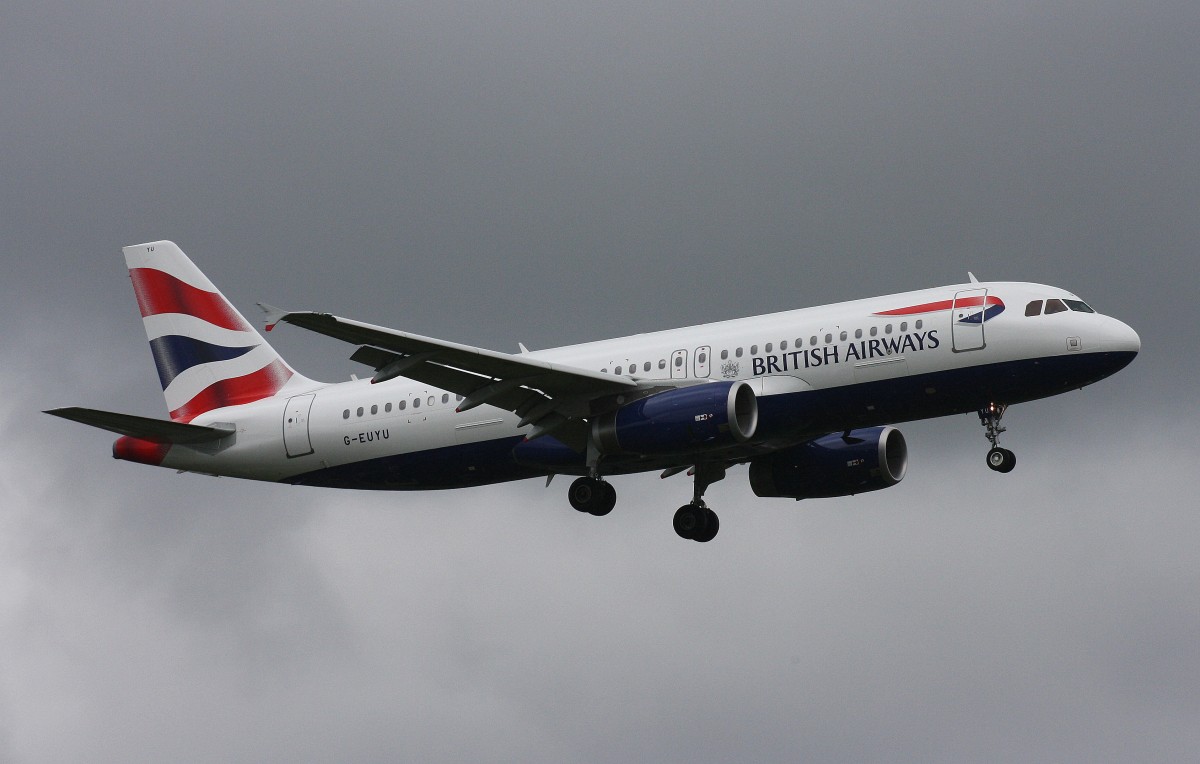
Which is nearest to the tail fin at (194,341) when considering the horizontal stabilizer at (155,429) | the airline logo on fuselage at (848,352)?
the horizontal stabilizer at (155,429)

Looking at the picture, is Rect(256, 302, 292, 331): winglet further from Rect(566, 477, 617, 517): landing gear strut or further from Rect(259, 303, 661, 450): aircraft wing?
Rect(566, 477, 617, 517): landing gear strut

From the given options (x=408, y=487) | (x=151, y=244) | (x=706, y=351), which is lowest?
(x=408, y=487)

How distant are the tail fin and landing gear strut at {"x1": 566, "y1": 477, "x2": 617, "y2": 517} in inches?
425

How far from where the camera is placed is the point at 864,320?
1692 inches

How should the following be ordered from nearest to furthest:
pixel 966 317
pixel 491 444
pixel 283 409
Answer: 1. pixel 966 317
2. pixel 491 444
3. pixel 283 409

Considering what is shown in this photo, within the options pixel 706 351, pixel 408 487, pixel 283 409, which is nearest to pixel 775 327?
pixel 706 351

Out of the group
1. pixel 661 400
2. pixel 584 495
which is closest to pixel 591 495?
pixel 584 495

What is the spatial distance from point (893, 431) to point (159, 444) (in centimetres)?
2083

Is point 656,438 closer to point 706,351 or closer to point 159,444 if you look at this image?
point 706,351

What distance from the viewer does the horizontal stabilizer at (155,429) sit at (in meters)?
46.2

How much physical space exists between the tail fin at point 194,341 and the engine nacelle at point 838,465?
14.3 m

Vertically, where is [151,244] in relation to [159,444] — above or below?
above

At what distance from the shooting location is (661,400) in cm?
4306

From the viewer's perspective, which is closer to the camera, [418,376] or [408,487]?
[418,376]
